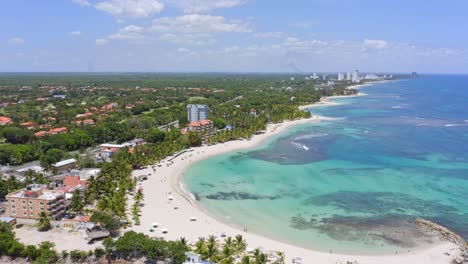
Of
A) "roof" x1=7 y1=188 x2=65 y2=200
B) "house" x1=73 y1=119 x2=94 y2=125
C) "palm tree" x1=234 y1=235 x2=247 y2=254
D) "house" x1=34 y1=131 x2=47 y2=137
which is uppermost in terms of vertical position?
"house" x1=73 y1=119 x2=94 y2=125

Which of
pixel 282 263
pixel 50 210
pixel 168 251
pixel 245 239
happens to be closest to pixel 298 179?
pixel 245 239

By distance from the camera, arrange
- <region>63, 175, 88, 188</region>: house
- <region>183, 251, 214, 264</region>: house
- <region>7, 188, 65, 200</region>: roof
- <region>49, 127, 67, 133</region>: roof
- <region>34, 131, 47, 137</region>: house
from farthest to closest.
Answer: <region>49, 127, 67, 133</region>: roof < <region>34, 131, 47, 137</region>: house < <region>63, 175, 88, 188</region>: house < <region>7, 188, 65, 200</region>: roof < <region>183, 251, 214, 264</region>: house

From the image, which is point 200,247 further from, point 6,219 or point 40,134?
point 40,134

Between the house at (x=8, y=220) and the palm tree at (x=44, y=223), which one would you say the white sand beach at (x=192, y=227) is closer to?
the palm tree at (x=44, y=223)

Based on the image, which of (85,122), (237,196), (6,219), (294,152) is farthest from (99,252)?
(85,122)

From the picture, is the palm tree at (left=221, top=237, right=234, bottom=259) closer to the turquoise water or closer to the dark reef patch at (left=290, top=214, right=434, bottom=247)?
the turquoise water

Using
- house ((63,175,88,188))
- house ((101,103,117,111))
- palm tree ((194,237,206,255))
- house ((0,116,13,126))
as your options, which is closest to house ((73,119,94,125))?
house ((0,116,13,126))

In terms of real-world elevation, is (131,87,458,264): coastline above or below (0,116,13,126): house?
below
